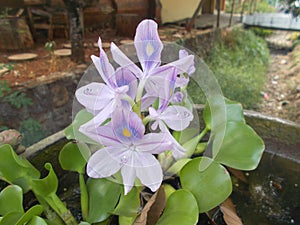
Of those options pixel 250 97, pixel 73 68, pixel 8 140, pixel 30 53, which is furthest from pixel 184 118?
pixel 250 97

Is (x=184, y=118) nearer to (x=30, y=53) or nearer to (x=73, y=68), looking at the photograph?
(x=73, y=68)

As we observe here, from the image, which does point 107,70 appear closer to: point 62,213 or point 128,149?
point 128,149

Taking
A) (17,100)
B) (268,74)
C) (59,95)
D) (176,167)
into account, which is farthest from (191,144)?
(268,74)

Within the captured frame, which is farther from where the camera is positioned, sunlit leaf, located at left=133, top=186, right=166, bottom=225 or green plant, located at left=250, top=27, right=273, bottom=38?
green plant, located at left=250, top=27, right=273, bottom=38

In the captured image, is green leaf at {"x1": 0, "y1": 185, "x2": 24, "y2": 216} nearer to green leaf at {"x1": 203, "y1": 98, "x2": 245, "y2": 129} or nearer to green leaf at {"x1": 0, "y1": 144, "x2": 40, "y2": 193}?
green leaf at {"x1": 0, "y1": 144, "x2": 40, "y2": 193}

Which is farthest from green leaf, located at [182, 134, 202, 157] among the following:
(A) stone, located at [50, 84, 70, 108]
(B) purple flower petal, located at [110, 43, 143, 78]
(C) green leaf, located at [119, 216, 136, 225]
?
(A) stone, located at [50, 84, 70, 108]
